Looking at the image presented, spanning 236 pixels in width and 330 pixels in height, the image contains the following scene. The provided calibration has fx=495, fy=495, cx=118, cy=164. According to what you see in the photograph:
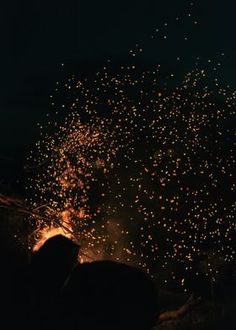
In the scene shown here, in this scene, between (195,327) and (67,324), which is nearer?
(67,324)

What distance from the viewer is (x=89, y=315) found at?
3.96 m

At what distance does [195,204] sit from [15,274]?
17282 mm

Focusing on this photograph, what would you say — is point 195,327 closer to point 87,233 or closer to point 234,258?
point 234,258

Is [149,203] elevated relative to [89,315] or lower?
elevated

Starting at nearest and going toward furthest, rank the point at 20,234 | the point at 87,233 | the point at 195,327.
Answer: the point at 20,234, the point at 195,327, the point at 87,233

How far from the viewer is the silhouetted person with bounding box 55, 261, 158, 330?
396cm

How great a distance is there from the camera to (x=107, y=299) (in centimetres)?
402

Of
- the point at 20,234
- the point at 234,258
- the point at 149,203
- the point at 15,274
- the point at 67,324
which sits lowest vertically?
the point at 67,324

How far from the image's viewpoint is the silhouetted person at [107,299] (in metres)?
3.96

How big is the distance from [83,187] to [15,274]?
1793cm

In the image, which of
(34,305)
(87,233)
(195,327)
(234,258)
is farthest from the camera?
(87,233)

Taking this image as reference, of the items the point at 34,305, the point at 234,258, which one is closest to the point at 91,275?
the point at 34,305

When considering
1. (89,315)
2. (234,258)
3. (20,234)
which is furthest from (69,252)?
(234,258)

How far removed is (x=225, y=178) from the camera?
20.7m
